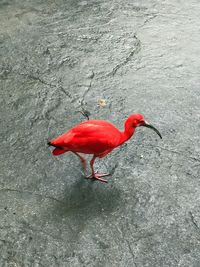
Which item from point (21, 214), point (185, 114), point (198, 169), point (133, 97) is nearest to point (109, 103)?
point (133, 97)

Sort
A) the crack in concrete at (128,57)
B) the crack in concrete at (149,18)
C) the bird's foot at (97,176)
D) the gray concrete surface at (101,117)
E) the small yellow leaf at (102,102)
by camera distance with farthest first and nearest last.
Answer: the crack in concrete at (149,18), the crack in concrete at (128,57), the small yellow leaf at (102,102), the bird's foot at (97,176), the gray concrete surface at (101,117)

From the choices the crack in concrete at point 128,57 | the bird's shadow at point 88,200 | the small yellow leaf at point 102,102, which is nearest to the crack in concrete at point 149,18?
the crack in concrete at point 128,57

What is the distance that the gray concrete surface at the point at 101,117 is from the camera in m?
2.32

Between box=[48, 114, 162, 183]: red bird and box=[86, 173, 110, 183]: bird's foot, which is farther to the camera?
box=[86, 173, 110, 183]: bird's foot

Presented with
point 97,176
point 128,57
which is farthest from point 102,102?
point 97,176

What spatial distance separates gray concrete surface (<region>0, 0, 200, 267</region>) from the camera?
2.32 metres

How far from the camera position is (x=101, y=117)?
10.3ft

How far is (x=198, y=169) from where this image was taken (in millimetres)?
2725

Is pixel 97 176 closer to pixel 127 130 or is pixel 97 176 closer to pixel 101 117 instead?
pixel 127 130

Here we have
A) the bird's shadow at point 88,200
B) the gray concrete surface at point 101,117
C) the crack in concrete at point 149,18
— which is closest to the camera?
the gray concrete surface at point 101,117

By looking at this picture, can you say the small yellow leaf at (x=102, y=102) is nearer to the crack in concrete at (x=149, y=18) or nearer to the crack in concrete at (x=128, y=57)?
the crack in concrete at (x=128, y=57)

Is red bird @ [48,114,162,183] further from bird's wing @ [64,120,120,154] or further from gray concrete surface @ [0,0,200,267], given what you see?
gray concrete surface @ [0,0,200,267]

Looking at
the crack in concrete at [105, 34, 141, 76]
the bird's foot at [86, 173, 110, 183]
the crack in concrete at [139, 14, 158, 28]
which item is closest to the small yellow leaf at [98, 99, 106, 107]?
the crack in concrete at [105, 34, 141, 76]

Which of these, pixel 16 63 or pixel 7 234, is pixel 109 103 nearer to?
pixel 16 63
